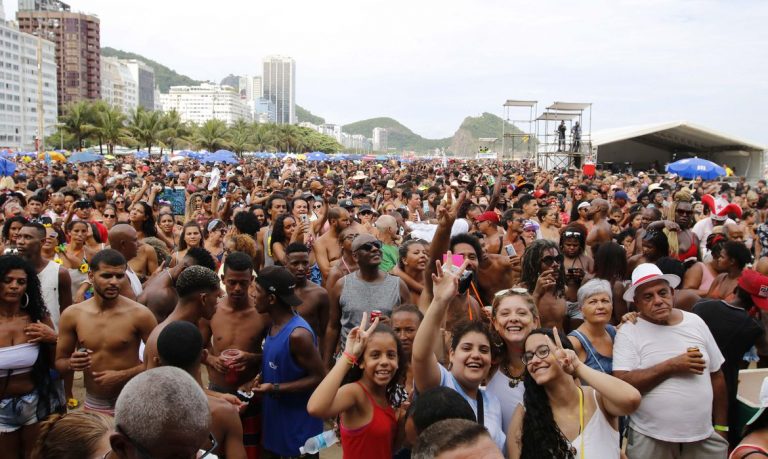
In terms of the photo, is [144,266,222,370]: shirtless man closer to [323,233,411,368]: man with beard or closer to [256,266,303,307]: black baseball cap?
[256,266,303,307]: black baseball cap

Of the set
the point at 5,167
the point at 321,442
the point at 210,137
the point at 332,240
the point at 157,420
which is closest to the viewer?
the point at 157,420

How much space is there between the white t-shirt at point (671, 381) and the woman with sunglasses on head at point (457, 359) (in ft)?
3.27

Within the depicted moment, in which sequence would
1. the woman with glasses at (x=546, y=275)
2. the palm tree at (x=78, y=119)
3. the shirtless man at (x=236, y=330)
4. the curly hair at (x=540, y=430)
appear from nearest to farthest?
the curly hair at (x=540, y=430)
the shirtless man at (x=236, y=330)
the woman with glasses at (x=546, y=275)
the palm tree at (x=78, y=119)

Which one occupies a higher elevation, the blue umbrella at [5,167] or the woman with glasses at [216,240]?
the blue umbrella at [5,167]

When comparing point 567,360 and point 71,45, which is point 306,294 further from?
point 71,45

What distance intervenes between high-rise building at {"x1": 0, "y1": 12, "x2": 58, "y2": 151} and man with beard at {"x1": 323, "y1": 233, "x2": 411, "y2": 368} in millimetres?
116937

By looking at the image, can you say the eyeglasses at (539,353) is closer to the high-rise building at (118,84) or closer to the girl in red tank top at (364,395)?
the girl in red tank top at (364,395)

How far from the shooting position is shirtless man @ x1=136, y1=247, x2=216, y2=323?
4773mm

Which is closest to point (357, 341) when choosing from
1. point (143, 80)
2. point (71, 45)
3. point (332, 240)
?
point (332, 240)

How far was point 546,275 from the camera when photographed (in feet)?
14.5

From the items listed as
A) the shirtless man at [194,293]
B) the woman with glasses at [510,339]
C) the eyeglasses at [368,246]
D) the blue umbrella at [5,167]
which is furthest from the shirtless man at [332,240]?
the blue umbrella at [5,167]

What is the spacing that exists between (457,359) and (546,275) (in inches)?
63.0

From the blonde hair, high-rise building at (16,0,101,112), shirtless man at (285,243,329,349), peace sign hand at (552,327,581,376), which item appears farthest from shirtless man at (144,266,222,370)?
high-rise building at (16,0,101,112)

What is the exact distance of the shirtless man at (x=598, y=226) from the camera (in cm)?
800
